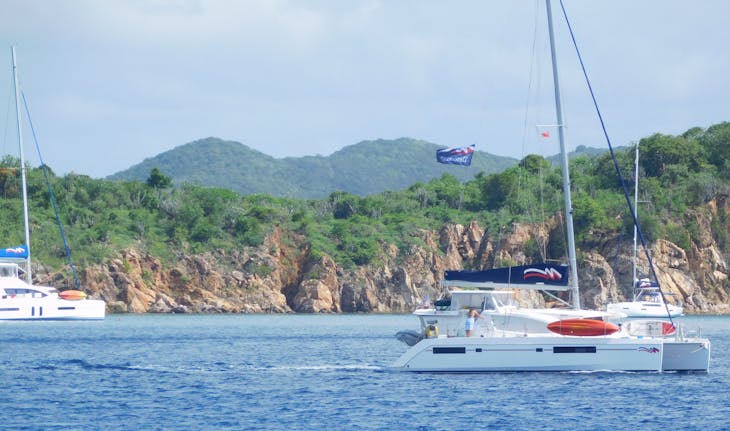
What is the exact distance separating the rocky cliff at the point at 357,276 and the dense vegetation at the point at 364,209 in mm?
1272

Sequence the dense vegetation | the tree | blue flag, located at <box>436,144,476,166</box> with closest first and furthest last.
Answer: blue flag, located at <box>436,144,476,166</box> < the dense vegetation < the tree

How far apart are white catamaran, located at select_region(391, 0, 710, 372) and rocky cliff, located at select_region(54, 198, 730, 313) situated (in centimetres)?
5366

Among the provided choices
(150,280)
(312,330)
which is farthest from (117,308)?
(312,330)

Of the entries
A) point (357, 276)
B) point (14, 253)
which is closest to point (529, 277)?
point (14, 253)

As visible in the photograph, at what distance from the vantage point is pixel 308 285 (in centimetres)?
10225

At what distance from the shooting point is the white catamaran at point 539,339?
39281 mm

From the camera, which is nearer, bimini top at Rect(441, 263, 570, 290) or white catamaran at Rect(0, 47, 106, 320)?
bimini top at Rect(441, 263, 570, 290)

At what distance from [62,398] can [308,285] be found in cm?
6507

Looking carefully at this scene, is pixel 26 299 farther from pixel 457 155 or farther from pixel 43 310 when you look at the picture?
pixel 457 155

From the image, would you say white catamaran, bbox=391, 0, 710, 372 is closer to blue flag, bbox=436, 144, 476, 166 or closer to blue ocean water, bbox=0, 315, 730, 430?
blue ocean water, bbox=0, 315, 730, 430

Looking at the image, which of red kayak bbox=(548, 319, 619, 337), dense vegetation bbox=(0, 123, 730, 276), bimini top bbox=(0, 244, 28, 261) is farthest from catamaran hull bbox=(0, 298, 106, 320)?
red kayak bbox=(548, 319, 619, 337)

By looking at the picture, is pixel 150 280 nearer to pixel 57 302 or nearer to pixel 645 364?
pixel 57 302

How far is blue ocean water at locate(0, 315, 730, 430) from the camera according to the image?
→ 1262 inches

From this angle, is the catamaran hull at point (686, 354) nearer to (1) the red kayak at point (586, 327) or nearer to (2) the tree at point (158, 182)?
(1) the red kayak at point (586, 327)
